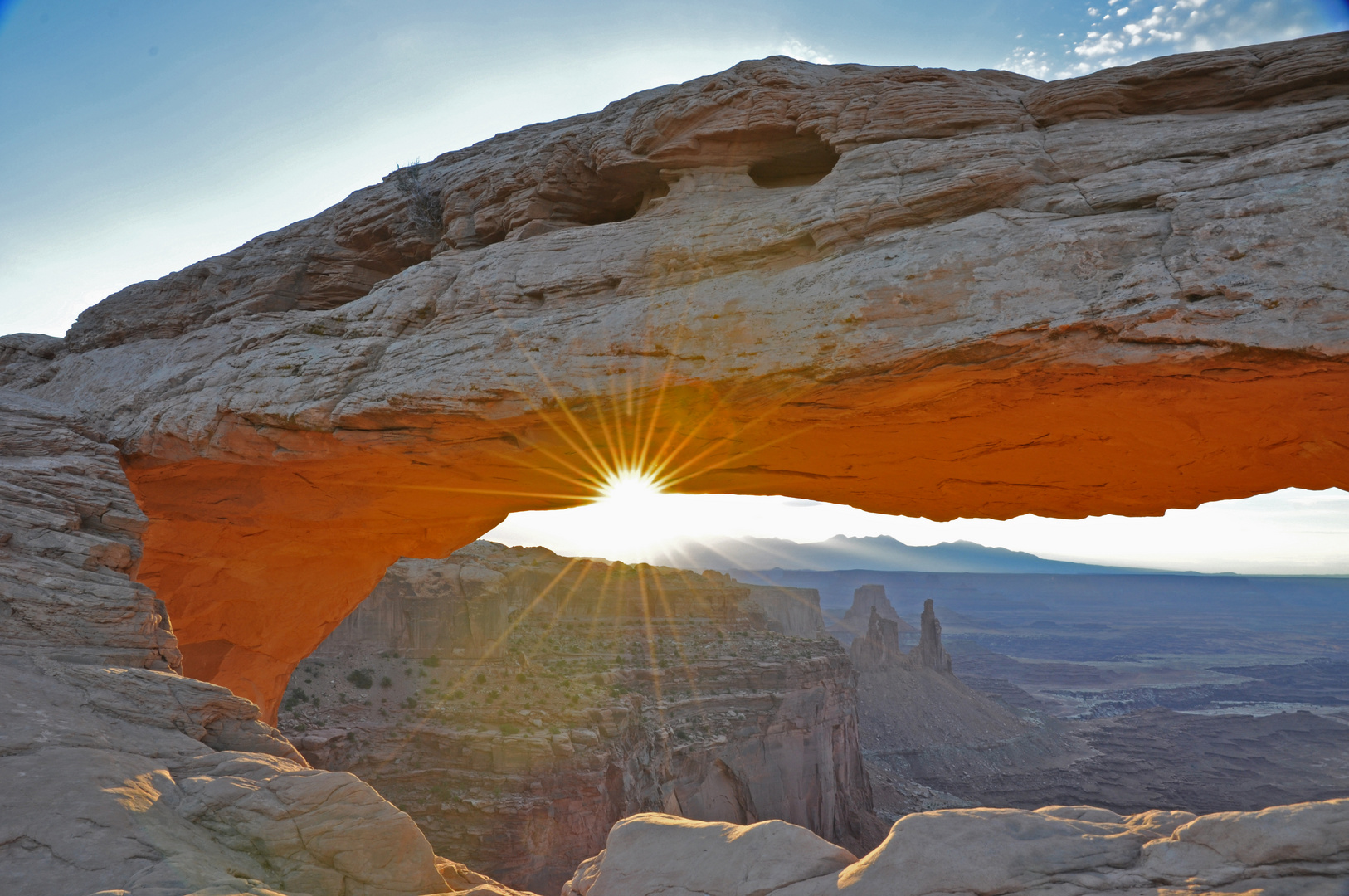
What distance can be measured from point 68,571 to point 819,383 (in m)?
8.60

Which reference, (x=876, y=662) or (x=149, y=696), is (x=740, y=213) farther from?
(x=876, y=662)

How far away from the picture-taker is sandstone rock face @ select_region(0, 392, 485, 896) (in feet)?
16.7

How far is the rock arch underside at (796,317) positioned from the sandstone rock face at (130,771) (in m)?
3.28

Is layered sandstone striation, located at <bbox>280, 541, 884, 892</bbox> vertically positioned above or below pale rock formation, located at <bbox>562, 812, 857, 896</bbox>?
below

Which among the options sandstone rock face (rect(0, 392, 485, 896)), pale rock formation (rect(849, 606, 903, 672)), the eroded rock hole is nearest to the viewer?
sandstone rock face (rect(0, 392, 485, 896))

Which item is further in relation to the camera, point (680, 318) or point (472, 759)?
point (472, 759)

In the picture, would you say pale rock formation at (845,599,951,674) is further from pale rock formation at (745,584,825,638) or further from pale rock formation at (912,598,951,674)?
pale rock formation at (745,584,825,638)

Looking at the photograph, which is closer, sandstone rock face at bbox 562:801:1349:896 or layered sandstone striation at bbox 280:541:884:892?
sandstone rock face at bbox 562:801:1349:896

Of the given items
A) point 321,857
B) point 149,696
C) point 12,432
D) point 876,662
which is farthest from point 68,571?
point 876,662

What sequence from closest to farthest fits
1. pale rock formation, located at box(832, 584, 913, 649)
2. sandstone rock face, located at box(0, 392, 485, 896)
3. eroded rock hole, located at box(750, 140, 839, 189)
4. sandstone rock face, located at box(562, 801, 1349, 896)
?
1. sandstone rock face, located at box(562, 801, 1349, 896)
2. sandstone rock face, located at box(0, 392, 485, 896)
3. eroded rock hole, located at box(750, 140, 839, 189)
4. pale rock formation, located at box(832, 584, 913, 649)

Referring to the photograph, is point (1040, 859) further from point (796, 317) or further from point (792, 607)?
point (792, 607)

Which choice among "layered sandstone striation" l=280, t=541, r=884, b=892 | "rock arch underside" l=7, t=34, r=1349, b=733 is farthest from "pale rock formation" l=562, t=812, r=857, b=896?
"layered sandstone striation" l=280, t=541, r=884, b=892

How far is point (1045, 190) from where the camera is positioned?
8.28 meters

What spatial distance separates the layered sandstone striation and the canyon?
39.9 feet
